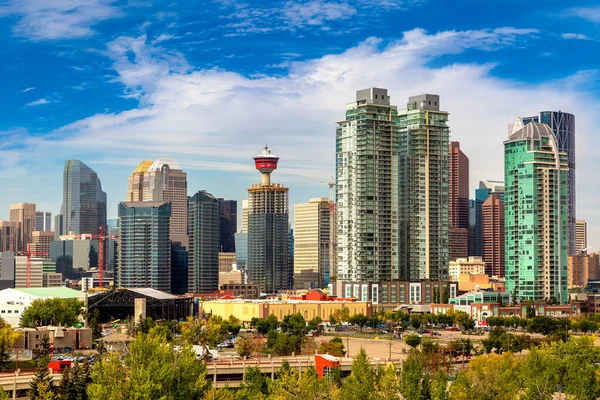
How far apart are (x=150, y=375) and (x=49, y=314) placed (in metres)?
95.7

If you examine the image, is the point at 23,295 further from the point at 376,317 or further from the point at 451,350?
the point at 451,350

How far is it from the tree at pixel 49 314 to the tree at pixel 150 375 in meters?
86.8

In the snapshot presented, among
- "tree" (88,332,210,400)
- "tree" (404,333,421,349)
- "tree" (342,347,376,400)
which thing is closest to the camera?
"tree" (88,332,210,400)

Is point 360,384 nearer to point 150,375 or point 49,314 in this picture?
point 150,375

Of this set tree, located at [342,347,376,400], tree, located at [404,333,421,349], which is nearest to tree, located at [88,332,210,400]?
tree, located at [342,347,376,400]

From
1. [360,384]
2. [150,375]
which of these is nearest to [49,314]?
[360,384]

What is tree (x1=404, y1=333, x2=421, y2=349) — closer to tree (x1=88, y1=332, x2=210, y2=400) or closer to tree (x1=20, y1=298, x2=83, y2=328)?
tree (x1=88, y1=332, x2=210, y2=400)

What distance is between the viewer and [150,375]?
75.2 m

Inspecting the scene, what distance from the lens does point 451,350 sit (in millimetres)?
127438

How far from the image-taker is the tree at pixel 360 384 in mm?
80562

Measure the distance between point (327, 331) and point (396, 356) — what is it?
2339 inches

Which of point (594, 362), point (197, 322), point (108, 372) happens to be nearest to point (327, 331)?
point (197, 322)

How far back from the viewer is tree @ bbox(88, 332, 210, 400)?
7181 centimetres

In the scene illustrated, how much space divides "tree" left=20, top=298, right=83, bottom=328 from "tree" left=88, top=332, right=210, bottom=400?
86759 mm
